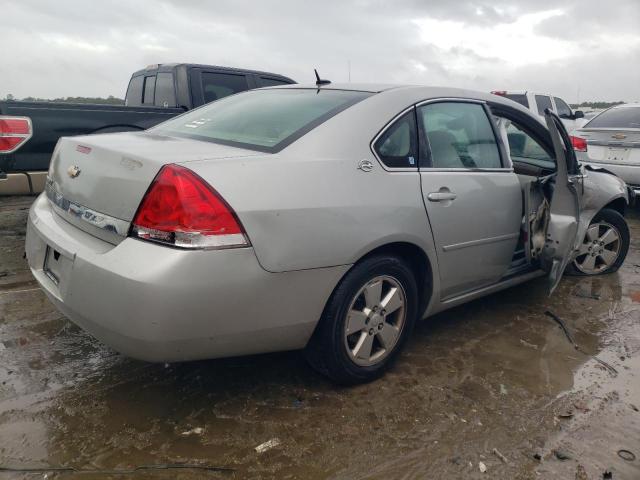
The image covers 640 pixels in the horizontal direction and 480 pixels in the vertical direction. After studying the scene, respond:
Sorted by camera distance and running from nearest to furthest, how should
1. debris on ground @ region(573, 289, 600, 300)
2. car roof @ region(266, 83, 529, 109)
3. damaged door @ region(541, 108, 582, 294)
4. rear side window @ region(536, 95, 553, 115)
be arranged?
car roof @ region(266, 83, 529, 109), damaged door @ region(541, 108, 582, 294), debris on ground @ region(573, 289, 600, 300), rear side window @ region(536, 95, 553, 115)

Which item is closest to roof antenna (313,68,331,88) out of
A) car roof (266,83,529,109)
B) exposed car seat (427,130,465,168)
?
car roof (266,83,529,109)

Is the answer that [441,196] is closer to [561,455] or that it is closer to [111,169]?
[561,455]

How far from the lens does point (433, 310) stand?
318 cm

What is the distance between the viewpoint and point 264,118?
297 centimetres

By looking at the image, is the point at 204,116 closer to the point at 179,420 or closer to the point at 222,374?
the point at 222,374

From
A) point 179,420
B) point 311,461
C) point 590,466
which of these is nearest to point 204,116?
point 179,420

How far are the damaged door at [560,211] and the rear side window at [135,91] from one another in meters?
5.44

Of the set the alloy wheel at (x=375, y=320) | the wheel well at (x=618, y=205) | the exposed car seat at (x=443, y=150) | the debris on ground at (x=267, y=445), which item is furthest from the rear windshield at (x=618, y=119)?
the debris on ground at (x=267, y=445)

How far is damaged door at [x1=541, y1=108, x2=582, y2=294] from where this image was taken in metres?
3.62

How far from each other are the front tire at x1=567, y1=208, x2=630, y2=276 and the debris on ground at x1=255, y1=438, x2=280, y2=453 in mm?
3419

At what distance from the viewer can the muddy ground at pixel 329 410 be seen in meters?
2.22

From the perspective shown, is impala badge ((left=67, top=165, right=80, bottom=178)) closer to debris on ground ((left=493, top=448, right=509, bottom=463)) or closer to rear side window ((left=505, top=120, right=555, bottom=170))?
debris on ground ((left=493, top=448, right=509, bottom=463))

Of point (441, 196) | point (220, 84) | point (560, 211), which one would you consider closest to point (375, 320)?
A: point (441, 196)

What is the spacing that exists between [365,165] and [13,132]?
11.6 ft
